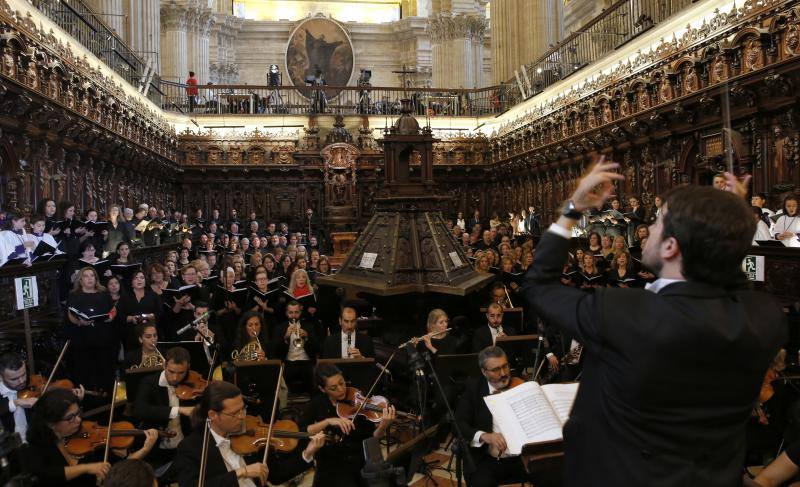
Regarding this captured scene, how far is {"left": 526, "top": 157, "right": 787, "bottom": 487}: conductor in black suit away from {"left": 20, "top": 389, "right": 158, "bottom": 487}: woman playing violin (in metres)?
3.05

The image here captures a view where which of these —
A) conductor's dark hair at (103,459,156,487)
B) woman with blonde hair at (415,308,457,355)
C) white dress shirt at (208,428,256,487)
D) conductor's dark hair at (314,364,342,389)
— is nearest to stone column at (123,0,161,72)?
woman with blonde hair at (415,308,457,355)

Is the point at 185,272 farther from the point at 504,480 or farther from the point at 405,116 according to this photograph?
the point at 504,480

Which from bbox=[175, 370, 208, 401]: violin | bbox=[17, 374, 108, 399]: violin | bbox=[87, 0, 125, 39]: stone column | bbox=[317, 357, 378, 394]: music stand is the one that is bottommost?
bbox=[175, 370, 208, 401]: violin

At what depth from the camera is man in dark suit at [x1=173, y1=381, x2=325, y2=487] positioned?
334 centimetres

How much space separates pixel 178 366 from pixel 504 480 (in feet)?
8.52

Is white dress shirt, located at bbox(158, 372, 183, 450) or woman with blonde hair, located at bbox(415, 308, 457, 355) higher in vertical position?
woman with blonde hair, located at bbox(415, 308, 457, 355)

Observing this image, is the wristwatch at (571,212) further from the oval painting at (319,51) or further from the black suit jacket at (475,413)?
the oval painting at (319,51)

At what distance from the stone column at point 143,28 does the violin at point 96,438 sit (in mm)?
19051

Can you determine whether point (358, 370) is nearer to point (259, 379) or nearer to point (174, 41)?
point (259, 379)

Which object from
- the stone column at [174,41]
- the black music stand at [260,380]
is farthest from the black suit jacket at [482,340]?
the stone column at [174,41]

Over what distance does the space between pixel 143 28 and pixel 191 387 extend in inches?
777

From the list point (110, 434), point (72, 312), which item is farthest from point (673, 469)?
point (72, 312)

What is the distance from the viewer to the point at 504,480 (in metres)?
4.30

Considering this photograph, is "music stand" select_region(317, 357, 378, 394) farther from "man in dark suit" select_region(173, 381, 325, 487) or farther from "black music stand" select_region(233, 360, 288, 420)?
"man in dark suit" select_region(173, 381, 325, 487)
